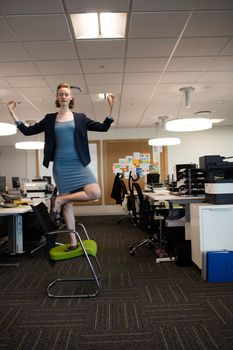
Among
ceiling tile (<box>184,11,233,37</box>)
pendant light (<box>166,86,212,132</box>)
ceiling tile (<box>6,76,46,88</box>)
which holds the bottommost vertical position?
pendant light (<box>166,86,212,132</box>)

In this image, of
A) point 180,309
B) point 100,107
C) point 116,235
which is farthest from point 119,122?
point 180,309

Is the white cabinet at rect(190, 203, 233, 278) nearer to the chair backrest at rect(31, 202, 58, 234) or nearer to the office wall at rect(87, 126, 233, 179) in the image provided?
the chair backrest at rect(31, 202, 58, 234)

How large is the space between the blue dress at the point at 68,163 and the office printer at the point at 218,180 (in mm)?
1500

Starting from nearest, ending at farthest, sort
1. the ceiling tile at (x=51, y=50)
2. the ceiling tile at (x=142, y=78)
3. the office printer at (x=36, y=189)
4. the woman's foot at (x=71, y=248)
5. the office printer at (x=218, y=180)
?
the woman's foot at (x=71, y=248) < the ceiling tile at (x=51, y=50) < the office printer at (x=218, y=180) < the ceiling tile at (x=142, y=78) < the office printer at (x=36, y=189)

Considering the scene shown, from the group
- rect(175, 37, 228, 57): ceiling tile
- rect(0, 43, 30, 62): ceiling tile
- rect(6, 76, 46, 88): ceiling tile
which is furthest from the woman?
rect(6, 76, 46, 88): ceiling tile

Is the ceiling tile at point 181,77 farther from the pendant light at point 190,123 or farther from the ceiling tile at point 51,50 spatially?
the ceiling tile at point 51,50

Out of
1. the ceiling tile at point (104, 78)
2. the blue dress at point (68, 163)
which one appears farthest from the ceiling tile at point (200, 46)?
the blue dress at point (68, 163)

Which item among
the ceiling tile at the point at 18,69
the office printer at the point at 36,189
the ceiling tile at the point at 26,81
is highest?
the ceiling tile at the point at 18,69

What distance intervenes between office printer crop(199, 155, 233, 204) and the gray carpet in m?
0.87

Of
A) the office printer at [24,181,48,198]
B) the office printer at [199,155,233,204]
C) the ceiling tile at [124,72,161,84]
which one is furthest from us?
the office printer at [24,181,48,198]

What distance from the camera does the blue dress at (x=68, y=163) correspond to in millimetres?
2275

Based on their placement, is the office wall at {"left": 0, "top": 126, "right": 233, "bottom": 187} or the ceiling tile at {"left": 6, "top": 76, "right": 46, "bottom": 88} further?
the office wall at {"left": 0, "top": 126, "right": 233, "bottom": 187}

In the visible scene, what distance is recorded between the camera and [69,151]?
228 centimetres

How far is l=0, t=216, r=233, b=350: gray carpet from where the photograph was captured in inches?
72.7
